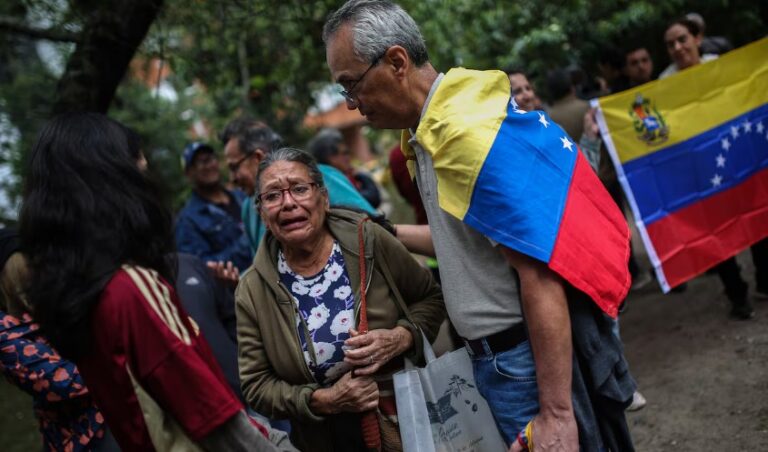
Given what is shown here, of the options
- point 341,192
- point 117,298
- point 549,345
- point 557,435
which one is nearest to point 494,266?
point 549,345

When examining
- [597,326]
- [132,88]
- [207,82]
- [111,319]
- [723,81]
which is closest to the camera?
[111,319]

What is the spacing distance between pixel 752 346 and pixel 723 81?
1848 mm

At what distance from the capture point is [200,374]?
64.9 inches

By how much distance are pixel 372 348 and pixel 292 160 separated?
33.4 inches

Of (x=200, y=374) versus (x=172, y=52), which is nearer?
(x=200, y=374)

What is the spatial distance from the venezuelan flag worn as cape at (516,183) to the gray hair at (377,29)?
0.17 meters

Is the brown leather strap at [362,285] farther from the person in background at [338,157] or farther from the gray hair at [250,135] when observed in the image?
the person in background at [338,157]

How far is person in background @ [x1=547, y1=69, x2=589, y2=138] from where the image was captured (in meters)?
5.24

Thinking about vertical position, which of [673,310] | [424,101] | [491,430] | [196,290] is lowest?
[673,310]

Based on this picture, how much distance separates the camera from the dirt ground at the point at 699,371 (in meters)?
3.73

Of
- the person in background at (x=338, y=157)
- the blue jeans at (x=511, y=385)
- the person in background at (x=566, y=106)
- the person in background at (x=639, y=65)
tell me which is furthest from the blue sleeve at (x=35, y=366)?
the person in background at (x=639, y=65)

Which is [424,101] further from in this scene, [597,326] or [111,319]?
[111,319]

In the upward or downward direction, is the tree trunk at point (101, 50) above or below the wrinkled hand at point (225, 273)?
above

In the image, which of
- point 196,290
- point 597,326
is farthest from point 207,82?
point 597,326
